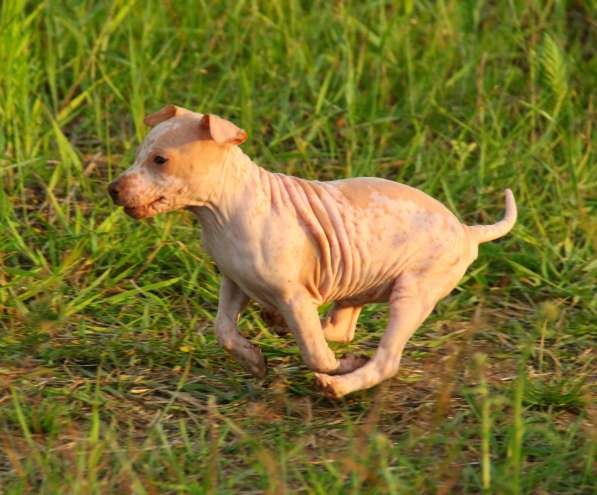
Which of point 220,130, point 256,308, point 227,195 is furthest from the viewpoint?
point 256,308

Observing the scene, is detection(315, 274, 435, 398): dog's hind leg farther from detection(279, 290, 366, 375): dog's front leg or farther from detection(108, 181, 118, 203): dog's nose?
detection(108, 181, 118, 203): dog's nose

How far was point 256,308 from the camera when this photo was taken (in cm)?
509

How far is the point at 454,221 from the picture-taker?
4.38m

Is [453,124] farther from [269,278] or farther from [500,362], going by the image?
[269,278]

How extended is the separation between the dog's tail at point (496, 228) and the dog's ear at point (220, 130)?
98cm

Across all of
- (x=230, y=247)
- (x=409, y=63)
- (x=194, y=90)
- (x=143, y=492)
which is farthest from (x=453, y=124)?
(x=143, y=492)

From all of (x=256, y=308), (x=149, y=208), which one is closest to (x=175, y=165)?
(x=149, y=208)

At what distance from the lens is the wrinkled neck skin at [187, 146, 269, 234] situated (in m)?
4.08

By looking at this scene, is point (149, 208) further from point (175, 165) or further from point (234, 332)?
point (234, 332)

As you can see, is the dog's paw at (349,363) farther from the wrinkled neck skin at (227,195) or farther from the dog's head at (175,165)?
the dog's head at (175,165)

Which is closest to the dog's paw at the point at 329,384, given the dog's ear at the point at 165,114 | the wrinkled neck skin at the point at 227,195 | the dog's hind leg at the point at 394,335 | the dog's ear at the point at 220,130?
the dog's hind leg at the point at 394,335

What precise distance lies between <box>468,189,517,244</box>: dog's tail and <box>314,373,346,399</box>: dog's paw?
751 mm

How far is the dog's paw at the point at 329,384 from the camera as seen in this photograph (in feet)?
13.7

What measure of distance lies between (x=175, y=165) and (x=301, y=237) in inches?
19.3
